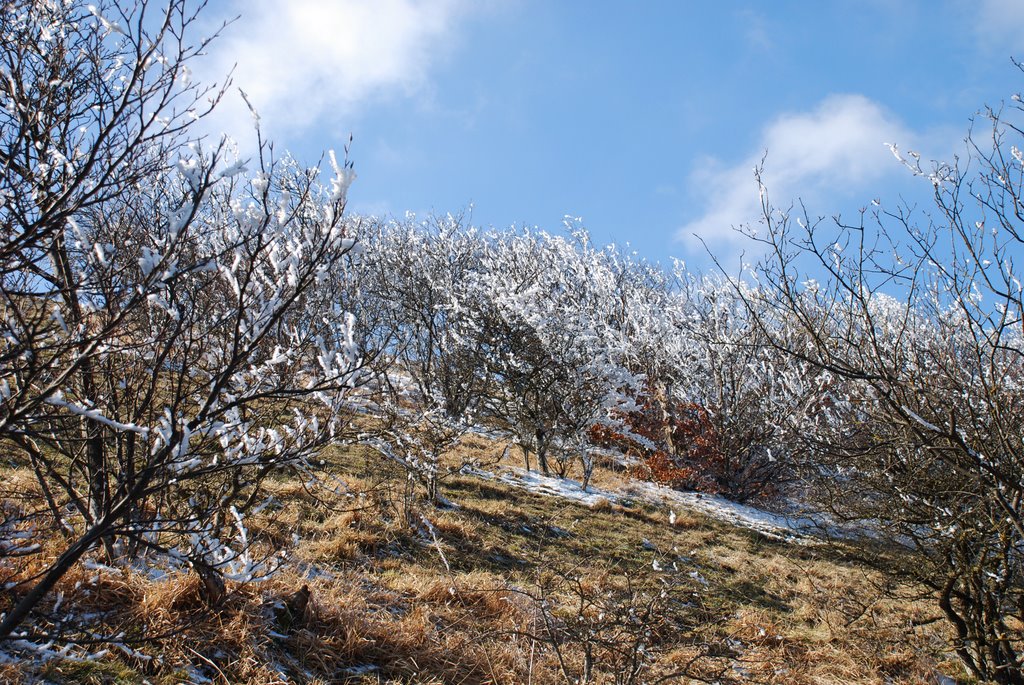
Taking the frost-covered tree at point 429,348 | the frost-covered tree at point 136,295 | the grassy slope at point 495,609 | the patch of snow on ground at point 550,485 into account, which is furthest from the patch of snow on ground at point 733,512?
the frost-covered tree at point 136,295

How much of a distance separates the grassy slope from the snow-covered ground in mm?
834

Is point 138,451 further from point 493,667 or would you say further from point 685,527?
point 685,527

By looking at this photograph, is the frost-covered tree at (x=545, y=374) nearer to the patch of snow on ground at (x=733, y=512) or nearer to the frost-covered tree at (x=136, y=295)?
the patch of snow on ground at (x=733, y=512)

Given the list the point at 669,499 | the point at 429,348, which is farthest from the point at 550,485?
the point at 429,348

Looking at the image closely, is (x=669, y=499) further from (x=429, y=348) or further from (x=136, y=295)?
(x=136, y=295)

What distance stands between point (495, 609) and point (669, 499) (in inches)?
275

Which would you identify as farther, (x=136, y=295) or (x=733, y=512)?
(x=733, y=512)

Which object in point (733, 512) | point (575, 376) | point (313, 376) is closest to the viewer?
point (313, 376)

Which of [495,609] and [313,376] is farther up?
[313,376]

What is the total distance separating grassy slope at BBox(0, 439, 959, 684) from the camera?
11.3 ft

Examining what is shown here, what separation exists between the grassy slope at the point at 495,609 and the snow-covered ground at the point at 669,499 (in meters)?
0.83

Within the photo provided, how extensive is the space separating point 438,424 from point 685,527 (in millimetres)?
4432

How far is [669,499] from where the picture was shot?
432 inches

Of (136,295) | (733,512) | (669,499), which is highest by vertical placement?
(136,295)
